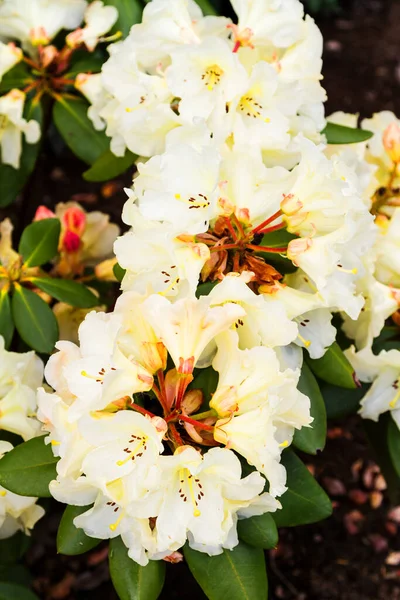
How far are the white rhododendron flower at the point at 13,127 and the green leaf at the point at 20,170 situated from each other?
0.04 m

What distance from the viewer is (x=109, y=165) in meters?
1.34

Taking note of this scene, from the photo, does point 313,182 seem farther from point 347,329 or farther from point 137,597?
point 137,597

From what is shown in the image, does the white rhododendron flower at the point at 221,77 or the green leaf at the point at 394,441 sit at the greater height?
the white rhododendron flower at the point at 221,77

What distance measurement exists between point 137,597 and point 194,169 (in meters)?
0.56

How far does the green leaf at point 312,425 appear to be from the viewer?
105cm

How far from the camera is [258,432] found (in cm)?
83

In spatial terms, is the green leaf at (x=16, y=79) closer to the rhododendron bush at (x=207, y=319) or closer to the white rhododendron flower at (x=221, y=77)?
the rhododendron bush at (x=207, y=319)

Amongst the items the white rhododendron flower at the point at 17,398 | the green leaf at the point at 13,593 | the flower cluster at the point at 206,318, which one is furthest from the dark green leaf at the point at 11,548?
the flower cluster at the point at 206,318

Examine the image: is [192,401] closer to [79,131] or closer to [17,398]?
[17,398]

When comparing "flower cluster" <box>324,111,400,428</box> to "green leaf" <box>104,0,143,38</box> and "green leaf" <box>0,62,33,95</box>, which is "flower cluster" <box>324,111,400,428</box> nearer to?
"green leaf" <box>104,0,143,38</box>

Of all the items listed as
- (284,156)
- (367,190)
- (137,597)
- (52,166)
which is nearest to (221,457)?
(137,597)

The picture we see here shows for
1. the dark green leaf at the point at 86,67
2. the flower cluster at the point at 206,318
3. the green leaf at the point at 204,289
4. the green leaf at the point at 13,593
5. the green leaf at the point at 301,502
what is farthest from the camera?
the dark green leaf at the point at 86,67

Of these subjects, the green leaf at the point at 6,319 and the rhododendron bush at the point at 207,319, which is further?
the green leaf at the point at 6,319

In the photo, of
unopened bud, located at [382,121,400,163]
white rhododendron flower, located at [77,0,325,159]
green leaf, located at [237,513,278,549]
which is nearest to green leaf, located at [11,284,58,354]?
white rhododendron flower, located at [77,0,325,159]
